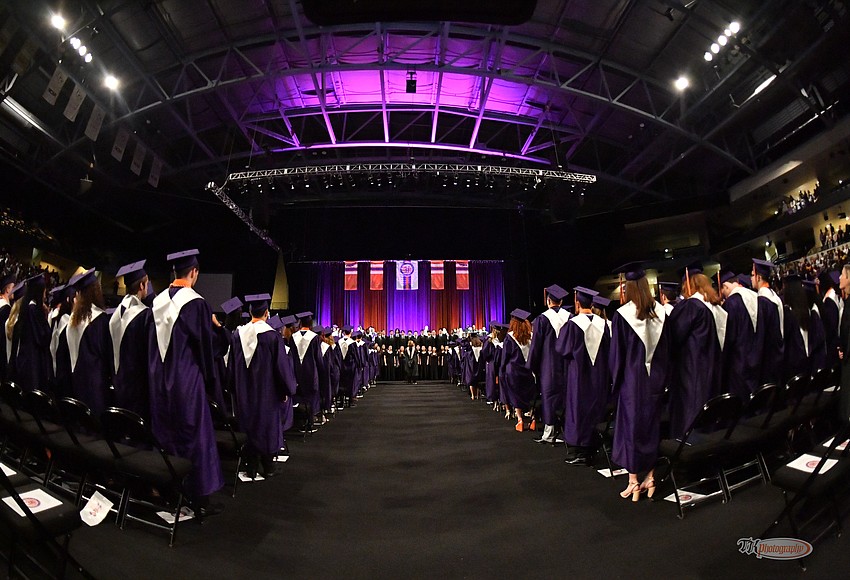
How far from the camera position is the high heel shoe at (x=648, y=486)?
295 cm

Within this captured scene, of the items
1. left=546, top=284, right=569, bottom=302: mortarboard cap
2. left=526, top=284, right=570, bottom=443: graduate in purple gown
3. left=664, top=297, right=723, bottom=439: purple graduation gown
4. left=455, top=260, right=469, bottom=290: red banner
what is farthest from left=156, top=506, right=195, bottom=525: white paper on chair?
left=455, top=260, right=469, bottom=290: red banner

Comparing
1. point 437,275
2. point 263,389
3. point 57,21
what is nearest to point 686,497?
point 263,389

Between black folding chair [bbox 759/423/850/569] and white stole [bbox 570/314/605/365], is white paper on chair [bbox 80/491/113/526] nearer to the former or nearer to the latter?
black folding chair [bbox 759/423/850/569]

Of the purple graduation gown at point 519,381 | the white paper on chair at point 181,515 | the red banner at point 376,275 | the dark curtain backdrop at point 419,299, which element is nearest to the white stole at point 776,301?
the purple graduation gown at point 519,381

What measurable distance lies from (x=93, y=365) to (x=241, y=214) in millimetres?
13524

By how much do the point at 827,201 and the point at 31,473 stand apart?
16.9 meters

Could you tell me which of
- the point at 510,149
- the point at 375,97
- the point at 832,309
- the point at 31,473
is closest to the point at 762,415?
the point at 832,309

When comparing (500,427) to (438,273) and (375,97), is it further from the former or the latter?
(438,273)

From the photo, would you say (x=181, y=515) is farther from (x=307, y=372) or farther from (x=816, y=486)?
(x=816, y=486)

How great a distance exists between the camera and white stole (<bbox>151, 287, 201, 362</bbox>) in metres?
2.87

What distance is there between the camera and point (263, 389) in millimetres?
4008

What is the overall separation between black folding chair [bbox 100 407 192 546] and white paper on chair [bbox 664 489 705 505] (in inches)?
117

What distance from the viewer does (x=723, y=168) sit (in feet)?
53.7

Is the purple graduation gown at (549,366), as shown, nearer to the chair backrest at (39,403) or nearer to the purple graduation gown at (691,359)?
the purple graduation gown at (691,359)
